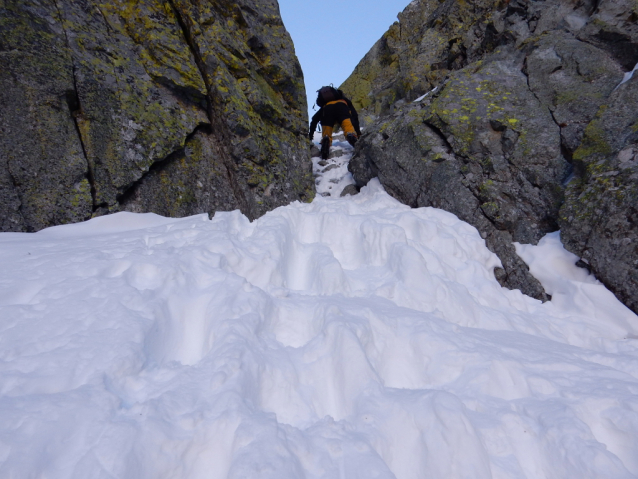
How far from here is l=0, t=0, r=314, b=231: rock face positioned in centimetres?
488

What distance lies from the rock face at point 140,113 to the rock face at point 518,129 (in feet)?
11.6

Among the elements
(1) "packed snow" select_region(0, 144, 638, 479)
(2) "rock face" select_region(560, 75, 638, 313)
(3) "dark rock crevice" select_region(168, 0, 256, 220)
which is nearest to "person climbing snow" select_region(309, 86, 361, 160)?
(3) "dark rock crevice" select_region(168, 0, 256, 220)

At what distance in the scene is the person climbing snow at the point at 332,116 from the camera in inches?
470

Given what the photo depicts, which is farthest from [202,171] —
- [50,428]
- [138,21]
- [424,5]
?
[424,5]

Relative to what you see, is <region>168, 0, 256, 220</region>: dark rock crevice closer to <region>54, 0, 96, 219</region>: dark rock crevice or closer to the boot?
<region>54, 0, 96, 219</region>: dark rock crevice

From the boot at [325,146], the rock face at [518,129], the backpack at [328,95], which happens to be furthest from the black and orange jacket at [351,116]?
the rock face at [518,129]

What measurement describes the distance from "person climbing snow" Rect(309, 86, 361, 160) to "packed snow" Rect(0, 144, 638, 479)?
7977 millimetres

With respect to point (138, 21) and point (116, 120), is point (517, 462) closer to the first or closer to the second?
point (116, 120)

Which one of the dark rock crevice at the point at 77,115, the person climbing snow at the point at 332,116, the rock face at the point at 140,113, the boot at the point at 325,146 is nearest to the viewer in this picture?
the rock face at the point at 140,113

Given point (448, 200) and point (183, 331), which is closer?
point (183, 331)

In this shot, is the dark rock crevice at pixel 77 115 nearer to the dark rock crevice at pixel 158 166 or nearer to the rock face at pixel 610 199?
the dark rock crevice at pixel 158 166

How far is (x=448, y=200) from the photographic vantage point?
23.8 feet

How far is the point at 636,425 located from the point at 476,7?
54.4 ft

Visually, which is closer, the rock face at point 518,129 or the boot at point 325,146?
the rock face at point 518,129
